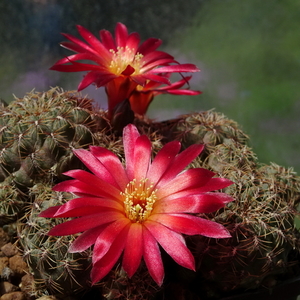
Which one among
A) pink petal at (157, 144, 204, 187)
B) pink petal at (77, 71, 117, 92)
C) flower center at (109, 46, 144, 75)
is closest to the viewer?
pink petal at (157, 144, 204, 187)

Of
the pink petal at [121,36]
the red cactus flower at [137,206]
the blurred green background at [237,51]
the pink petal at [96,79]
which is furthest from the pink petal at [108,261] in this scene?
the blurred green background at [237,51]

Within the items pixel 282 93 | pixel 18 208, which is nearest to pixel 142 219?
pixel 18 208

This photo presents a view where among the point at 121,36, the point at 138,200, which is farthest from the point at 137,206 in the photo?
the point at 121,36

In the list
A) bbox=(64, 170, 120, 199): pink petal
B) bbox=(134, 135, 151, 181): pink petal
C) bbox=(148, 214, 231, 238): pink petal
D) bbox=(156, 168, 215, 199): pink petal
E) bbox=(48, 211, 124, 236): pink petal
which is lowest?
bbox=(48, 211, 124, 236): pink petal

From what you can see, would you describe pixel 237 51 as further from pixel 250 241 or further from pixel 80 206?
pixel 80 206

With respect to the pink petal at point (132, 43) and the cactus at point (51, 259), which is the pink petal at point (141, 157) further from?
the pink petal at point (132, 43)

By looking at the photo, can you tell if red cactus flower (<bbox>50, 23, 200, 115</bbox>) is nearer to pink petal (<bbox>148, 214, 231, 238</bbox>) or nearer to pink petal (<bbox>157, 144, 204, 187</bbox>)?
pink petal (<bbox>157, 144, 204, 187</bbox>)

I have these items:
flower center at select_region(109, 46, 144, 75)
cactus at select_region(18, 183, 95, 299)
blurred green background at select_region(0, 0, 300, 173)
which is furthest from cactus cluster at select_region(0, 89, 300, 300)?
blurred green background at select_region(0, 0, 300, 173)
